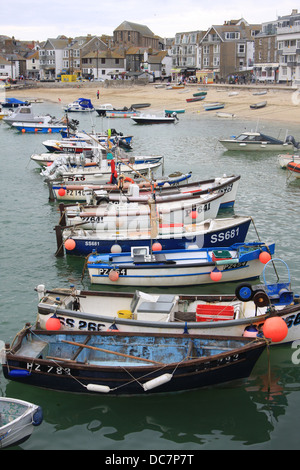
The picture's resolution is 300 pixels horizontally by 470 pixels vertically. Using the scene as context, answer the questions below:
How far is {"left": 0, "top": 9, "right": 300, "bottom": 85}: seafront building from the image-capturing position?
96.0 m

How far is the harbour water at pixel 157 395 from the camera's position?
37.5 feet

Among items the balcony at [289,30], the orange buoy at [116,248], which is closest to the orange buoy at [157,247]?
the orange buoy at [116,248]

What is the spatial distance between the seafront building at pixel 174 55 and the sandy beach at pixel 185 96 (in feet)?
25.0

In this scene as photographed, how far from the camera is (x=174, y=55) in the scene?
133375 millimetres

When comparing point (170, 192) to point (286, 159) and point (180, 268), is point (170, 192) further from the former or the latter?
point (286, 159)

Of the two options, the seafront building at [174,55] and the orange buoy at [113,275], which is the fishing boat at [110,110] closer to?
the seafront building at [174,55]

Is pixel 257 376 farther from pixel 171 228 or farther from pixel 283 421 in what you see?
pixel 171 228

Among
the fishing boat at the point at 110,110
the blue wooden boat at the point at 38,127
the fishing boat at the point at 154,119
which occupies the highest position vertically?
the fishing boat at the point at 110,110

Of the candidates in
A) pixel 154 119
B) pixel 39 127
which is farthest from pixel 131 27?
pixel 39 127

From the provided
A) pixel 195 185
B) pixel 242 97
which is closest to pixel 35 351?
pixel 195 185

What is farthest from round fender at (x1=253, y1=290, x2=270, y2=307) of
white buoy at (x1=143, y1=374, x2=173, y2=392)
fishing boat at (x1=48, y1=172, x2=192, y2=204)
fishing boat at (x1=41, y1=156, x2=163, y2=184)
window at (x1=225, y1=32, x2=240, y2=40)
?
window at (x1=225, y1=32, x2=240, y2=40)

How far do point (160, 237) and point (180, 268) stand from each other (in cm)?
245

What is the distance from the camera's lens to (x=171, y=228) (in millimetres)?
21172
